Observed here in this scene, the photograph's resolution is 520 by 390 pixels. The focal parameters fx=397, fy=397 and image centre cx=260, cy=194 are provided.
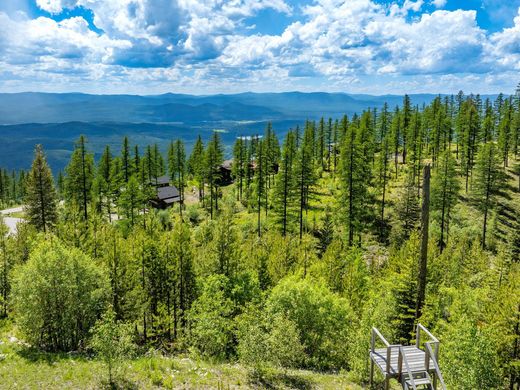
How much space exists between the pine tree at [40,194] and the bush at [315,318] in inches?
1332

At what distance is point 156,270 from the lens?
31.9 meters

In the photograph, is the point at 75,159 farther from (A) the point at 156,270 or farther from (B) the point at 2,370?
(B) the point at 2,370

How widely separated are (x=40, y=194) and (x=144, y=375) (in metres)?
37.2

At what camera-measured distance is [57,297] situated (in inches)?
969

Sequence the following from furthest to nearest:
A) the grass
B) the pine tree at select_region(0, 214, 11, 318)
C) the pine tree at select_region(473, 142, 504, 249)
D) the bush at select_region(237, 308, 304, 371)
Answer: the pine tree at select_region(473, 142, 504, 249)
the pine tree at select_region(0, 214, 11, 318)
the bush at select_region(237, 308, 304, 371)
the grass

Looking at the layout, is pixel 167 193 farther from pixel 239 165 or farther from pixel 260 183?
pixel 260 183

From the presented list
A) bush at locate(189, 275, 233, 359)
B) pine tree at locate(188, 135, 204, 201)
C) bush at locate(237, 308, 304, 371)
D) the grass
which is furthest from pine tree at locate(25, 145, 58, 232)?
bush at locate(237, 308, 304, 371)

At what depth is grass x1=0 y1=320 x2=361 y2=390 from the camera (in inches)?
671

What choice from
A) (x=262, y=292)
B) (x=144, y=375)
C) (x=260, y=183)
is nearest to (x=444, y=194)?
(x=260, y=183)

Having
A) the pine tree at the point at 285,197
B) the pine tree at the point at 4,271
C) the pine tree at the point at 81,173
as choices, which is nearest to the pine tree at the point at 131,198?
the pine tree at the point at 81,173

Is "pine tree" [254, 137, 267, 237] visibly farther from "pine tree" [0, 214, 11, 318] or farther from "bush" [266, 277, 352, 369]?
"pine tree" [0, 214, 11, 318]

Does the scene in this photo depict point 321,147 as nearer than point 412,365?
No

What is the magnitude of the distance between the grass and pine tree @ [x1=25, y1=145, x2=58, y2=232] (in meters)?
29.9

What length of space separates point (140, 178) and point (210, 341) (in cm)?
5626
